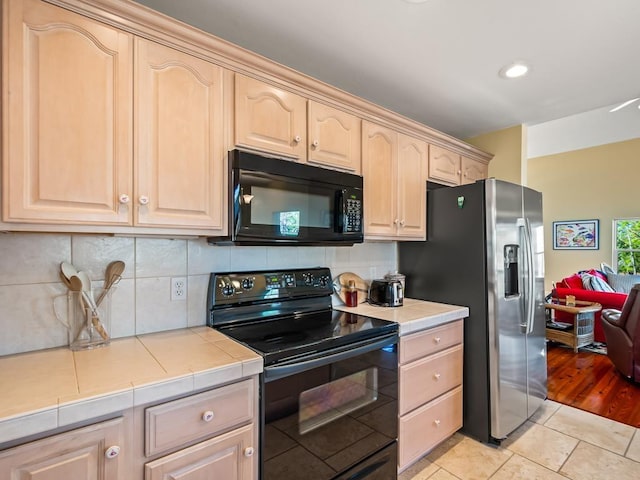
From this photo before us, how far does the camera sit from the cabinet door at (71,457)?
850mm

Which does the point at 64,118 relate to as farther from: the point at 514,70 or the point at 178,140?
the point at 514,70

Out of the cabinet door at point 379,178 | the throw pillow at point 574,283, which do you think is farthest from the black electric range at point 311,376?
the throw pillow at point 574,283

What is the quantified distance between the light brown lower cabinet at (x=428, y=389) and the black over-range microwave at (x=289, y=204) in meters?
0.74

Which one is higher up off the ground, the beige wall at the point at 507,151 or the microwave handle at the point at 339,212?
the beige wall at the point at 507,151

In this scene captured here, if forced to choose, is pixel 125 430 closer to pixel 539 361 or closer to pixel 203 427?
pixel 203 427

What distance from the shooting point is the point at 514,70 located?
208cm

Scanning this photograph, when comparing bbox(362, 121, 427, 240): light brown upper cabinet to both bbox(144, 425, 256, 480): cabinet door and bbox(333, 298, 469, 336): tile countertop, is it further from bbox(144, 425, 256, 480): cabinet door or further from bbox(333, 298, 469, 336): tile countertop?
bbox(144, 425, 256, 480): cabinet door

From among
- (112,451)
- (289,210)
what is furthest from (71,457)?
(289,210)

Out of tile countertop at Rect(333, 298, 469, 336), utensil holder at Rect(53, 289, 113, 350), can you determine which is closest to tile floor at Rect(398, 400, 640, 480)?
tile countertop at Rect(333, 298, 469, 336)

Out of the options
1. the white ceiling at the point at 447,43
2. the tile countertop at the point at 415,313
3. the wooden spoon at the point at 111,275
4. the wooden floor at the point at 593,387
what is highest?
→ the white ceiling at the point at 447,43

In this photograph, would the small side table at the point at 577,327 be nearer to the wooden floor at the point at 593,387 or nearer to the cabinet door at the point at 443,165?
the wooden floor at the point at 593,387

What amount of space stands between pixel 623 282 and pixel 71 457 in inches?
282

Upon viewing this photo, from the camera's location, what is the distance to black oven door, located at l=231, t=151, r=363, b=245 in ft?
4.94

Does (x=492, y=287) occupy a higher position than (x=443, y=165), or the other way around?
(x=443, y=165)
